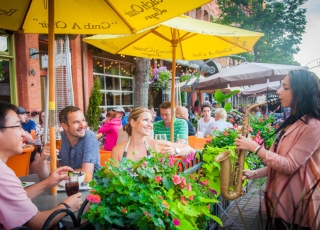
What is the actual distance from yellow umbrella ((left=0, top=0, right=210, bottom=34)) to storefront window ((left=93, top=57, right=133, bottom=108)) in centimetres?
850

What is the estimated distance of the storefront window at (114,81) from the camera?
40.7ft

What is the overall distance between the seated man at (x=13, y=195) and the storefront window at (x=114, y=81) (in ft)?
33.9

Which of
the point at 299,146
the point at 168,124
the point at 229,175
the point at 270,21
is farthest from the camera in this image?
the point at 270,21

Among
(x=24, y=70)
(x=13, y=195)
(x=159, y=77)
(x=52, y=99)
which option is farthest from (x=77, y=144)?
(x=159, y=77)

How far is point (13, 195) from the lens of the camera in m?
1.55

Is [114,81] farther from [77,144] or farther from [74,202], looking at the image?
[74,202]

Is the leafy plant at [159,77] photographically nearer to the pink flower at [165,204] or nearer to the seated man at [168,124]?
the seated man at [168,124]

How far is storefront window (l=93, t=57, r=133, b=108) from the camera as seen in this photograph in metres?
12.4

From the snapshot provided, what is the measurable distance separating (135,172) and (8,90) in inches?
315

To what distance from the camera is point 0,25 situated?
3562 millimetres

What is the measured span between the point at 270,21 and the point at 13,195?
27044 mm

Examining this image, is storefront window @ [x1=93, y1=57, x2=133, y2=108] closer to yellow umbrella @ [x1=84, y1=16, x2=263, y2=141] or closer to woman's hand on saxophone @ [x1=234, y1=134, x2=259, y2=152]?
yellow umbrella @ [x1=84, y1=16, x2=263, y2=141]

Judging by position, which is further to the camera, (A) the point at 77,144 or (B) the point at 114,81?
(B) the point at 114,81

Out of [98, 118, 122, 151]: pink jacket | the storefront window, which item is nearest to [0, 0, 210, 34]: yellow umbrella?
[98, 118, 122, 151]: pink jacket
